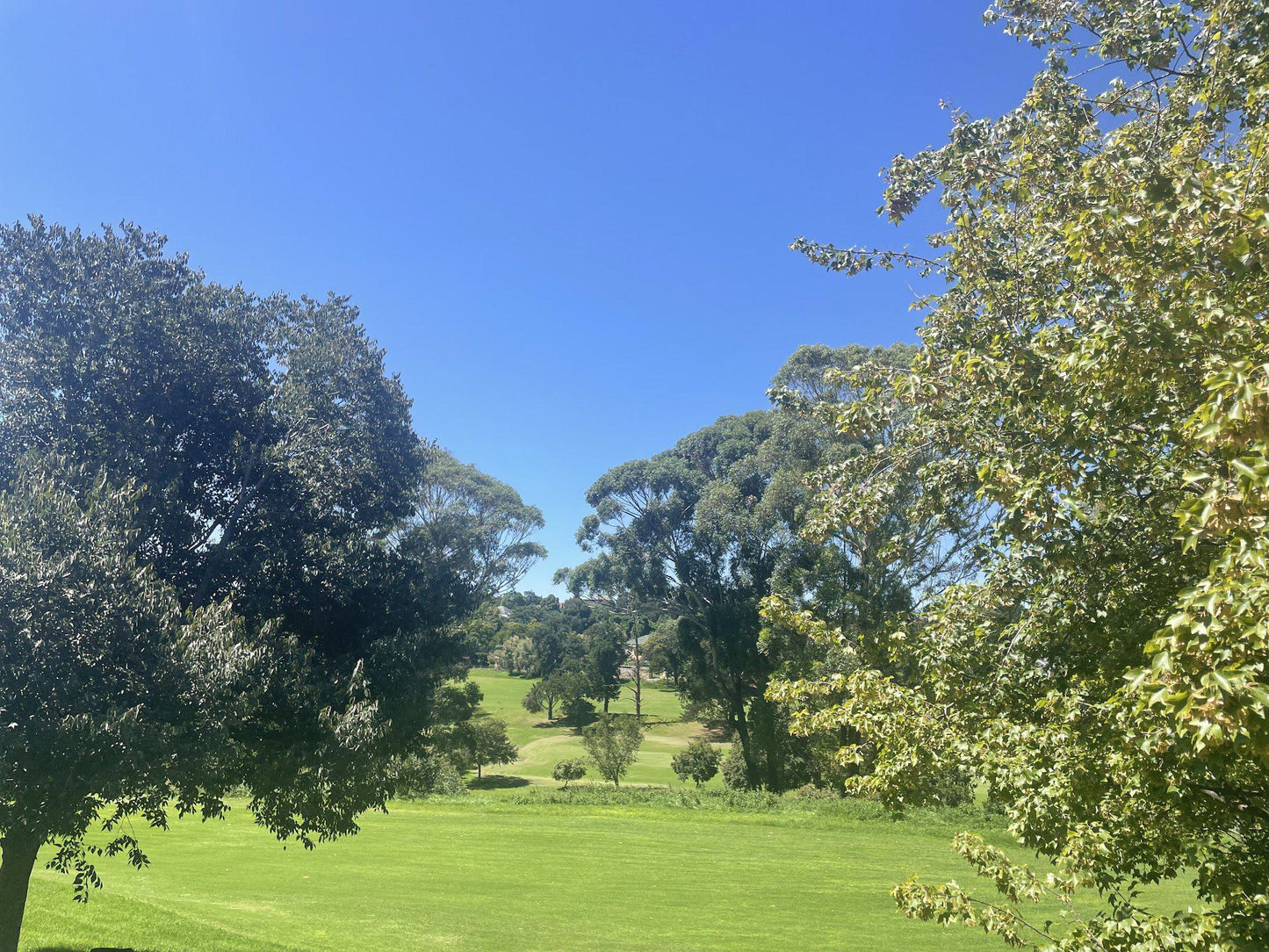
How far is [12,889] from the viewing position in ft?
34.8

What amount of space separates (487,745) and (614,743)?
42.2 feet

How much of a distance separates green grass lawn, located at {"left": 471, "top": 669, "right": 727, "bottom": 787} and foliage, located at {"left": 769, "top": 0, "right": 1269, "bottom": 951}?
48.8 metres

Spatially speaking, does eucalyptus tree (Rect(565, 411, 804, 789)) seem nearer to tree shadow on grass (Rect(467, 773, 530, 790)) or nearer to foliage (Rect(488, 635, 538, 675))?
tree shadow on grass (Rect(467, 773, 530, 790))

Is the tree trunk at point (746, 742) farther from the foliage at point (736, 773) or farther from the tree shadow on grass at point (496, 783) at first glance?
the tree shadow on grass at point (496, 783)

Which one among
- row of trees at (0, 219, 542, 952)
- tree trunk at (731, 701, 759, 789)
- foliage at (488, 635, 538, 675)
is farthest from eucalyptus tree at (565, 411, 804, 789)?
foliage at (488, 635, 538, 675)

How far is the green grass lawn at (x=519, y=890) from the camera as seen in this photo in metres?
14.6

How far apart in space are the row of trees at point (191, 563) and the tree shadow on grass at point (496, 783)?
42.6 metres

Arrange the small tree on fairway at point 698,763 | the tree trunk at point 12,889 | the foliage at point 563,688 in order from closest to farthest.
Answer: the tree trunk at point 12,889 < the small tree on fairway at point 698,763 < the foliage at point 563,688

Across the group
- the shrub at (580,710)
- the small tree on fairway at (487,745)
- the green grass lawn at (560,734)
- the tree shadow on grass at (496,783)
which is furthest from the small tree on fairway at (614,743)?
the shrub at (580,710)

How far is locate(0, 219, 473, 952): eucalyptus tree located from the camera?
8.50 metres

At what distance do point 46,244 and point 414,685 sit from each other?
9.65 metres

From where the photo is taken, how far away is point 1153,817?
17.1 feet

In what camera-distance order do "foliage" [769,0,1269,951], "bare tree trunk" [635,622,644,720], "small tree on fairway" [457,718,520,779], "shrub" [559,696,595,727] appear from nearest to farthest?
"foliage" [769,0,1269,951]
"small tree on fairway" [457,718,520,779]
"shrub" [559,696,595,727]
"bare tree trunk" [635,622,644,720]

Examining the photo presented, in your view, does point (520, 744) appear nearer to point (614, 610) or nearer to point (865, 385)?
point (614, 610)
